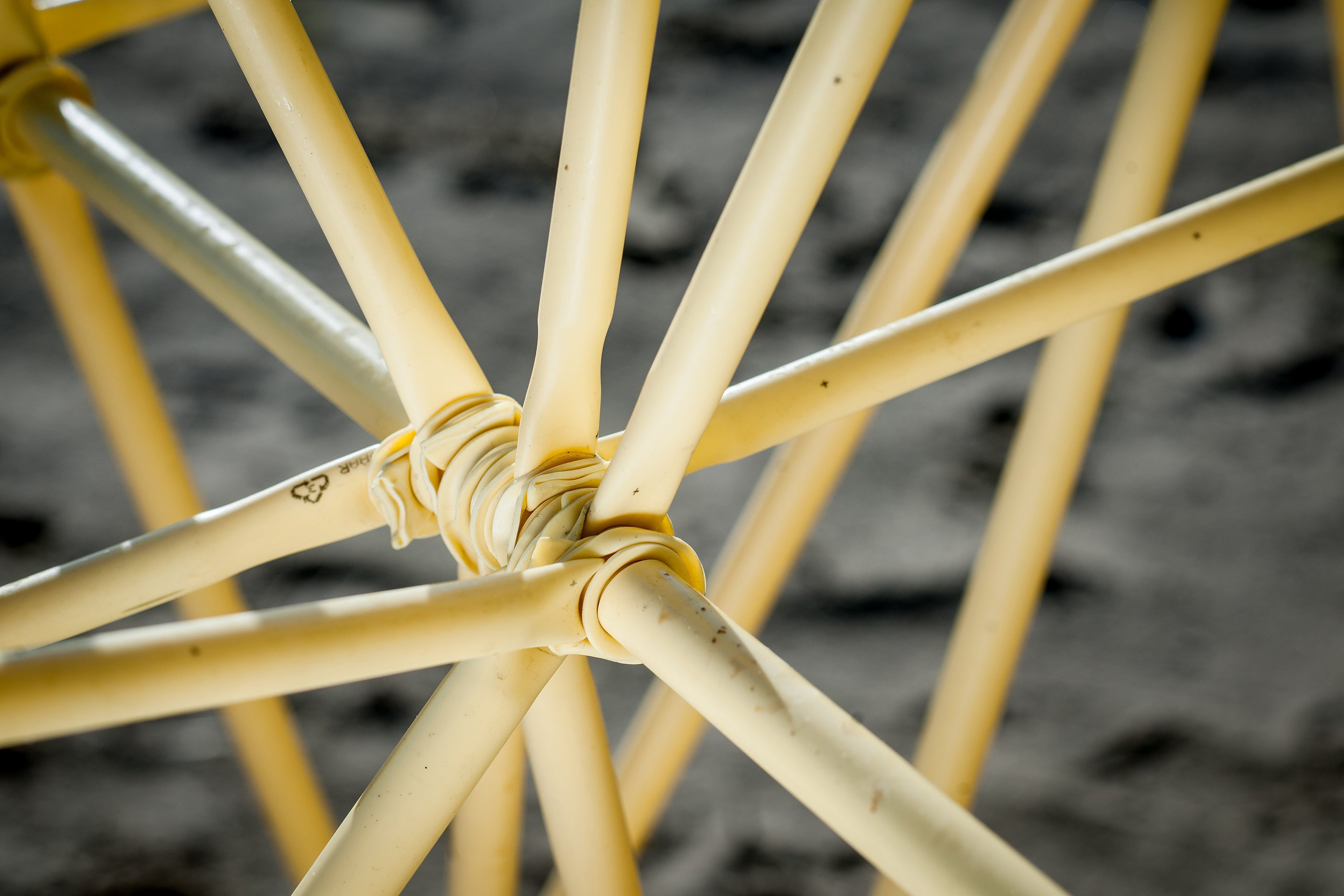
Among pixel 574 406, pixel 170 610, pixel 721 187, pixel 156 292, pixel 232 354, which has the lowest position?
pixel 574 406

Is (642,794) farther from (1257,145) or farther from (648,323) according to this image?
(1257,145)

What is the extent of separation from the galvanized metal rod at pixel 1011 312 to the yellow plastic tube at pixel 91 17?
1367mm

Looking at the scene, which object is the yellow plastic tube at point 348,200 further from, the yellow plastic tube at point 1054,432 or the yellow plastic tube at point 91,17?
the yellow plastic tube at point 1054,432

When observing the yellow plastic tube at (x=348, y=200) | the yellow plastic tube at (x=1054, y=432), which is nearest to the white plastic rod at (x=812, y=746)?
the yellow plastic tube at (x=348, y=200)

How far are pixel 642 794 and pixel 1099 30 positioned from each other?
3674 mm

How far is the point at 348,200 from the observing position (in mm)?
1135

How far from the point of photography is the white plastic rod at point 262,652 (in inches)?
32.2

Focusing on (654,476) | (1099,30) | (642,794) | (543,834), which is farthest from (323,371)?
(1099,30)

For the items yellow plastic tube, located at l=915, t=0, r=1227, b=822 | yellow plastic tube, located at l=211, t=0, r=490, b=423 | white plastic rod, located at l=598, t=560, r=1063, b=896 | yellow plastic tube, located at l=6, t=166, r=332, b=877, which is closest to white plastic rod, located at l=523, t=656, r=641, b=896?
white plastic rod, located at l=598, t=560, r=1063, b=896

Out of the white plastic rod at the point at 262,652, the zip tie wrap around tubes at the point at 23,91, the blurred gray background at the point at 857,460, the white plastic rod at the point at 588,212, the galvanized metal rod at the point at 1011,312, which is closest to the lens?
the white plastic rod at the point at 262,652

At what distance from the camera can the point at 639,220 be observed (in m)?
4.26

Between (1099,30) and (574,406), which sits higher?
(1099,30)

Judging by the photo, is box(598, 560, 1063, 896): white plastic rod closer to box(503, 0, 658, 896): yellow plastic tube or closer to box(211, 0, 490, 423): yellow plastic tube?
box(503, 0, 658, 896): yellow plastic tube

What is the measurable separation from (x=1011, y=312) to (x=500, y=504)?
59cm
